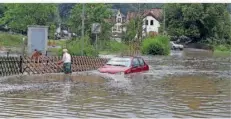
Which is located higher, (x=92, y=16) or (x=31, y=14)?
(x=31, y=14)

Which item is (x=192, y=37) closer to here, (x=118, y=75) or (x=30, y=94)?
(x=118, y=75)

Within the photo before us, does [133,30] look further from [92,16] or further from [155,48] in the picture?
[155,48]

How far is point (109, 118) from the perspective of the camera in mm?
11641

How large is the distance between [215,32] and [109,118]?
86118 millimetres

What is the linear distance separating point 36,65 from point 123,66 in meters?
4.44

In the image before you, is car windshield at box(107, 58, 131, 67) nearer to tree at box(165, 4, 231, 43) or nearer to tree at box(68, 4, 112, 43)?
tree at box(68, 4, 112, 43)

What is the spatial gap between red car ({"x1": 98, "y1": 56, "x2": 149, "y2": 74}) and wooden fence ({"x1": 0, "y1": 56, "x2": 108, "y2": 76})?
9.46ft

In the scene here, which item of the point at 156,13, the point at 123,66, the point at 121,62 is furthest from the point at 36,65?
the point at 156,13

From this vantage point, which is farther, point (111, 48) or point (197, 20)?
point (197, 20)

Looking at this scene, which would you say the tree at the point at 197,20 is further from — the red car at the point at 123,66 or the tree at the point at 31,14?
the red car at the point at 123,66

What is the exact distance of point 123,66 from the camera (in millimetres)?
26828

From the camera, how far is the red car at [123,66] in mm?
26047

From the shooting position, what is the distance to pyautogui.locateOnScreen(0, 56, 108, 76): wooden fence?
82.7 feet

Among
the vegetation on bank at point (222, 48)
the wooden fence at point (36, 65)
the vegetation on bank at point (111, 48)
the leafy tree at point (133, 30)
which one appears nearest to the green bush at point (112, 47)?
the vegetation on bank at point (111, 48)
